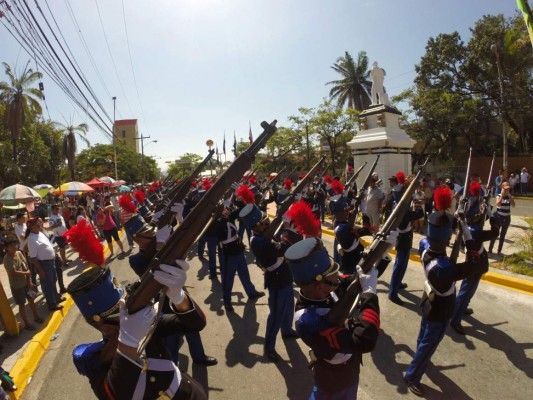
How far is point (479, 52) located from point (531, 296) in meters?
24.8

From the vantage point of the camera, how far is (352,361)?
2.71 metres

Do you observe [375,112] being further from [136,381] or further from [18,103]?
[18,103]

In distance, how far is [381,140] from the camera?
1310 centimetres

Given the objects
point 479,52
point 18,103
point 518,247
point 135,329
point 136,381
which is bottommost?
point 518,247

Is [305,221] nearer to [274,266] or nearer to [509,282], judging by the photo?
[274,266]

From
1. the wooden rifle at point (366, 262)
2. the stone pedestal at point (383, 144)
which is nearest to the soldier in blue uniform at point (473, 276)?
Result: the wooden rifle at point (366, 262)

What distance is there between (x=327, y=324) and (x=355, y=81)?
38.8m

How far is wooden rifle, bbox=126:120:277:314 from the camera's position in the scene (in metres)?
2.21

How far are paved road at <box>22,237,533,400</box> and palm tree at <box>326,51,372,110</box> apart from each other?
114 feet

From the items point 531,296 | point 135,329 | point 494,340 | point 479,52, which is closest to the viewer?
point 135,329

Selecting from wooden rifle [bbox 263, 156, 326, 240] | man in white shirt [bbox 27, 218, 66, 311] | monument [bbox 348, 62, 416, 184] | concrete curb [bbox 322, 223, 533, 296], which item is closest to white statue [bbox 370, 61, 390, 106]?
monument [bbox 348, 62, 416, 184]

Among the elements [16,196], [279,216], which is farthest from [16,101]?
[279,216]

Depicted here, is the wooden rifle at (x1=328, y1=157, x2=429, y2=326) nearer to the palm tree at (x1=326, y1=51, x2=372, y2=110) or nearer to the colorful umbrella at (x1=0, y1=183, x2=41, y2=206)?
the colorful umbrella at (x1=0, y1=183, x2=41, y2=206)

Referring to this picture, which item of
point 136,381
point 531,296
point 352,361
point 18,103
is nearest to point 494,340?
point 531,296
